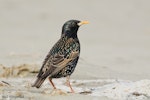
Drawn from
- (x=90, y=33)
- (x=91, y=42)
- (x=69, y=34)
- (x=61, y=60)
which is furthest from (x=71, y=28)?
(x=90, y=33)

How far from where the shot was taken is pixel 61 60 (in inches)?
410

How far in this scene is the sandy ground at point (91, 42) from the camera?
10719 millimetres

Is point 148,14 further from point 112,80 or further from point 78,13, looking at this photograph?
point 112,80

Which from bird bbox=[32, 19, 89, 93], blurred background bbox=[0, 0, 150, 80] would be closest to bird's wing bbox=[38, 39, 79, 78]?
bird bbox=[32, 19, 89, 93]

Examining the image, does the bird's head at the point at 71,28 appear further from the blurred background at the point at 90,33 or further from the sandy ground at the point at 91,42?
the blurred background at the point at 90,33

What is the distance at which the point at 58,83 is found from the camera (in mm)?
11961

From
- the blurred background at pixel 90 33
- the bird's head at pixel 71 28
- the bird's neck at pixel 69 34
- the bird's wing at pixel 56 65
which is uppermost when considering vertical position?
the bird's head at pixel 71 28

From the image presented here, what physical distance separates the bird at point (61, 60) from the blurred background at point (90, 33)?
2.18 meters

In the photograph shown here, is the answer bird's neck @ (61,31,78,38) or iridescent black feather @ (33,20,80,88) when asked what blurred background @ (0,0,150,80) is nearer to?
bird's neck @ (61,31,78,38)

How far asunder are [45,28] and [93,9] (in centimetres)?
306

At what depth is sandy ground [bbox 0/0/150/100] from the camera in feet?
35.2

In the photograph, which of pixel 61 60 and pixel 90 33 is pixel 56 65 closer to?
pixel 61 60

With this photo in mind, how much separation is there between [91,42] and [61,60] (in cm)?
873

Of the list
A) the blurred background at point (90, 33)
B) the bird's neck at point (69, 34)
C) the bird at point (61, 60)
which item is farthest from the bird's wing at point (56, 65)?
the blurred background at point (90, 33)
